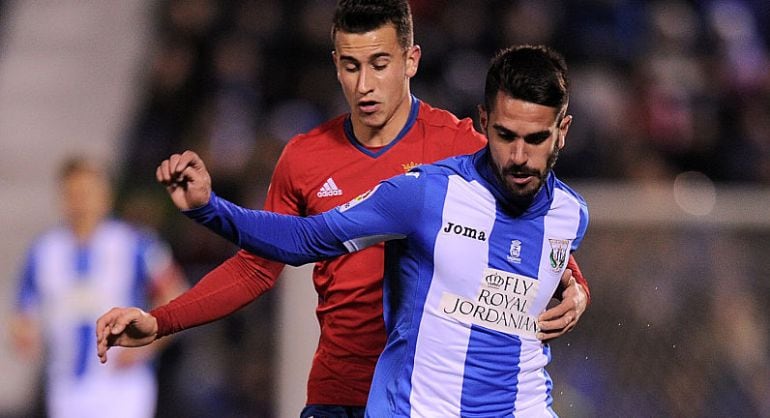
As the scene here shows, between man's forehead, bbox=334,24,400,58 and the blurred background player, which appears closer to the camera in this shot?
man's forehead, bbox=334,24,400,58

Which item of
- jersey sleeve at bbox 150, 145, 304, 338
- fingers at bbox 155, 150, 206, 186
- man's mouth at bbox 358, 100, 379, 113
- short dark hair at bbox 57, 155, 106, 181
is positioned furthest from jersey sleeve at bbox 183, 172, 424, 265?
short dark hair at bbox 57, 155, 106, 181

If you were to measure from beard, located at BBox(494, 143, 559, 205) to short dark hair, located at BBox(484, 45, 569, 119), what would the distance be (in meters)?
0.13

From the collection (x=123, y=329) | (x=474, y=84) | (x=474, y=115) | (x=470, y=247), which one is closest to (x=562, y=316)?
(x=470, y=247)

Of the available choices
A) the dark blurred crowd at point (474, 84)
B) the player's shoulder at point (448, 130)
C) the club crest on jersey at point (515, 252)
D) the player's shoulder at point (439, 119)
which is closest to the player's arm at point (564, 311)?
the club crest on jersey at point (515, 252)

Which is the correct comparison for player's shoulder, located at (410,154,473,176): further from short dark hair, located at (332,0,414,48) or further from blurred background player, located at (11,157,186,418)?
blurred background player, located at (11,157,186,418)

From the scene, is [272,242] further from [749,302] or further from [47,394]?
[47,394]

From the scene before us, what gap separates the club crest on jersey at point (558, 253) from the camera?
11.6 ft

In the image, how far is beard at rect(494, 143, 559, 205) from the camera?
3.35 m

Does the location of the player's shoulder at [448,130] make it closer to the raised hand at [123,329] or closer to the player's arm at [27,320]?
the raised hand at [123,329]

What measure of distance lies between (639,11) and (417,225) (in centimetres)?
673

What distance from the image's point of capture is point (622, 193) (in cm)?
→ 679

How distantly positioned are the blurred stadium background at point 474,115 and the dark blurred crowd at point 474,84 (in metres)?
0.02

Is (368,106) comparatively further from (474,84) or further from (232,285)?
(474,84)

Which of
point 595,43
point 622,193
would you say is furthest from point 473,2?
point 622,193
